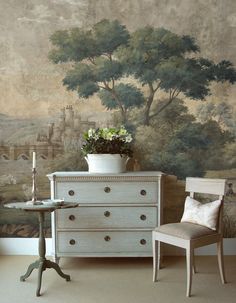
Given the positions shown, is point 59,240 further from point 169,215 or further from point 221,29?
point 221,29

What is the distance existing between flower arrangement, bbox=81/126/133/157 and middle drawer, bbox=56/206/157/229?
629mm

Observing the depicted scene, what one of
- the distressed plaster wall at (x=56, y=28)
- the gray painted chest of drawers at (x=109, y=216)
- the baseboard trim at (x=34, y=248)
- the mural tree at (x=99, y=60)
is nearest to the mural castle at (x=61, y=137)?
the distressed plaster wall at (x=56, y=28)

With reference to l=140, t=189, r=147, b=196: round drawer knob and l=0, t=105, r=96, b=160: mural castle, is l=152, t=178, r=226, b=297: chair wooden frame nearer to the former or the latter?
l=140, t=189, r=147, b=196: round drawer knob

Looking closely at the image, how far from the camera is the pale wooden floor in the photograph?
13.0 feet

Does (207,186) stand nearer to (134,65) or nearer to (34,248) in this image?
(134,65)

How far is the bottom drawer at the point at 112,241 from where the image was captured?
4.84 meters

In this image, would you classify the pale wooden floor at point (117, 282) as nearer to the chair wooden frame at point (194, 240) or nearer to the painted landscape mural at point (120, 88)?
the chair wooden frame at point (194, 240)

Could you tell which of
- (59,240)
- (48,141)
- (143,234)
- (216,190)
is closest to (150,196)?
(143,234)

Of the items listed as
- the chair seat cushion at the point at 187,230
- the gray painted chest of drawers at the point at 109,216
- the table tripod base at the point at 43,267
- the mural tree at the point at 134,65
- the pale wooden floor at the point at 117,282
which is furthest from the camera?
the mural tree at the point at 134,65

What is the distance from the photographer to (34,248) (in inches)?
212

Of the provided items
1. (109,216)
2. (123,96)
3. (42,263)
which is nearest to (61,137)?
(123,96)

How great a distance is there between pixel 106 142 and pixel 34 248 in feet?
5.36

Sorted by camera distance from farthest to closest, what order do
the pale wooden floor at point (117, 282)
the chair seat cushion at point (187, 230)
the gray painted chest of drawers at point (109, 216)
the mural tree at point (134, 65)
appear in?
the mural tree at point (134, 65)
the gray painted chest of drawers at point (109, 216)
the chair seat cushion at point (187, 230)
the pale wooden floor at point (117, 282)

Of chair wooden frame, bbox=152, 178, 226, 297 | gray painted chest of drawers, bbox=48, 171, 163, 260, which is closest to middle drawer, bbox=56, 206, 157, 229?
gray painted chest of drawers, bbox=48, 171, 163, 260
